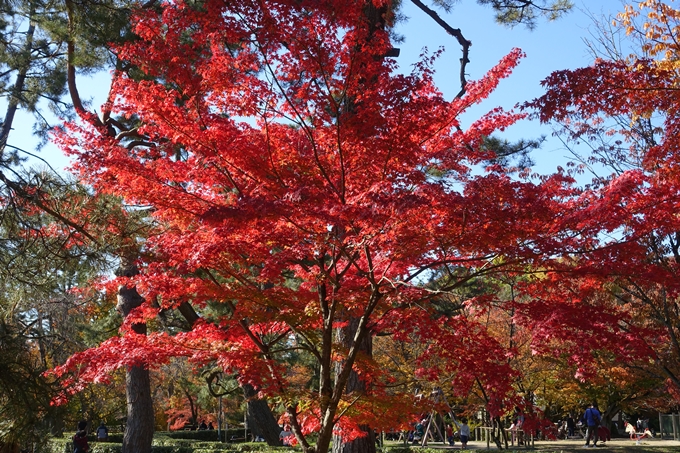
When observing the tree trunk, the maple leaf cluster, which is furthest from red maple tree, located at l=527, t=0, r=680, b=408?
the tree trunk

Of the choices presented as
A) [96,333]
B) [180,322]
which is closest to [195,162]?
[180,322]

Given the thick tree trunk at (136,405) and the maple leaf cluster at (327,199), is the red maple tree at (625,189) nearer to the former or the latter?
the maple leaf cluster at (327,199)

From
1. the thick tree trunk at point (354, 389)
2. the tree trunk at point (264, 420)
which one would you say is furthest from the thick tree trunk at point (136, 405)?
the thick tree trunk at point (354, 389)

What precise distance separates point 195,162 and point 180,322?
9.84 meters

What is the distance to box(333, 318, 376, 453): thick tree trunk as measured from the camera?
8.04 m

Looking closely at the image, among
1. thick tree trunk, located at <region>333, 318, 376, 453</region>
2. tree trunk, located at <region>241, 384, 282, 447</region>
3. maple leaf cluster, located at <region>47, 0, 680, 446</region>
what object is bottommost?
tree trunk, located at <region>241, 384, 282, 447</region>

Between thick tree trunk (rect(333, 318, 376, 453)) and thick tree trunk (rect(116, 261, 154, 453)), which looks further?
thick tree trunk (rect(116, 261, 154, 453))

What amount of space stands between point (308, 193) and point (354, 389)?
3.87 meters

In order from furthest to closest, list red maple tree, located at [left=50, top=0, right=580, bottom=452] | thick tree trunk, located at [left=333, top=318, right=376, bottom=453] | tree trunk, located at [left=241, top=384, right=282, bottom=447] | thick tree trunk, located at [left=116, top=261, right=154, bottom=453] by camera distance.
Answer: tree trunk, located at [left=241, top=384, right=282, bottom=447] → thick tree trunk, located at [left=116, top=261, right=154, bottom=453] → thick tree trunk, located at [left=333, top=318, right=376, bottom=453] → red maple tree, located at [left=50, top=0, right=580, bottom=452]

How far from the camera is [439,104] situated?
19.3ft

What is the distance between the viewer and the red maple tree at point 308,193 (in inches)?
218

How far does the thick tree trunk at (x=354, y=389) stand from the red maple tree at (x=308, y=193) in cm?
112

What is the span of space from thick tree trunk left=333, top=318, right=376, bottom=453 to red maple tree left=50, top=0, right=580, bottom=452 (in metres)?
1.12

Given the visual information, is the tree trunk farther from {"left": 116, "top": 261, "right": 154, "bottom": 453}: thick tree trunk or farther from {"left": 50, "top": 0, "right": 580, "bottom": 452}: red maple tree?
{"left": 50, "top": 0, "right": 580, "bottom": 452}: red maple tree
